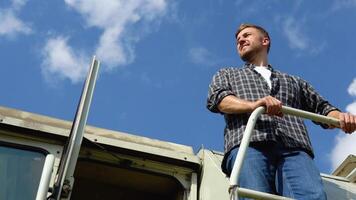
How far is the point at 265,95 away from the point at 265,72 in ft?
0.99

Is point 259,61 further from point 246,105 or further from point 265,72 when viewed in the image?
point 246,105

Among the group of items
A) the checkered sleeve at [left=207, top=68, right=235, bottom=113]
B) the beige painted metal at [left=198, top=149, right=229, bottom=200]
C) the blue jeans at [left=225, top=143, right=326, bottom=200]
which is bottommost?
the blue jeans at [left=225, top=143, right=326, bottom=200]

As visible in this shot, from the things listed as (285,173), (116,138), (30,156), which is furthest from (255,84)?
(30,156)

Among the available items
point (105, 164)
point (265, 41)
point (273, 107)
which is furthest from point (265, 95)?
point (105, 164)

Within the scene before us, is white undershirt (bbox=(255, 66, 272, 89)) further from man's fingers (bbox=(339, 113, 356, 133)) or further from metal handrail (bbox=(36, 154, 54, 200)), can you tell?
metal handrail (bbox=(36, 154, 54, 200))

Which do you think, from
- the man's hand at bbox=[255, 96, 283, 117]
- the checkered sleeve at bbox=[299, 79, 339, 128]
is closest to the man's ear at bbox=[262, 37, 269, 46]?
the checkered sleeve at bbox=[299, 79, 339, 128]

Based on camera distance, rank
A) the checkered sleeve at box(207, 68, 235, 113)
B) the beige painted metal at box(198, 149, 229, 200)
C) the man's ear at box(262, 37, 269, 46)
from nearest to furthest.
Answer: the checkered sleeve at box(207, 68, 235, 113), the beige painted metal at box(198, 149, 229, 200), the man's ear at box(262, 37, 269, 46)

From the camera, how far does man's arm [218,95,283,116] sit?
284cm

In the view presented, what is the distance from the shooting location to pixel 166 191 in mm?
4453

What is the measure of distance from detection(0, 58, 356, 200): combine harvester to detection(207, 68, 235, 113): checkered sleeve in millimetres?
592

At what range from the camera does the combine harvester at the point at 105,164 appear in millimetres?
3367

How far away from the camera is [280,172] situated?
9.87 feet

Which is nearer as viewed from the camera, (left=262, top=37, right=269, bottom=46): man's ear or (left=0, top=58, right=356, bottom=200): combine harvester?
(left=0, top=58, right=356, bottom=200): combine harvester

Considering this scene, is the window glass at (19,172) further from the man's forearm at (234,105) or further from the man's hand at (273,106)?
the man's hand at (273,106)
